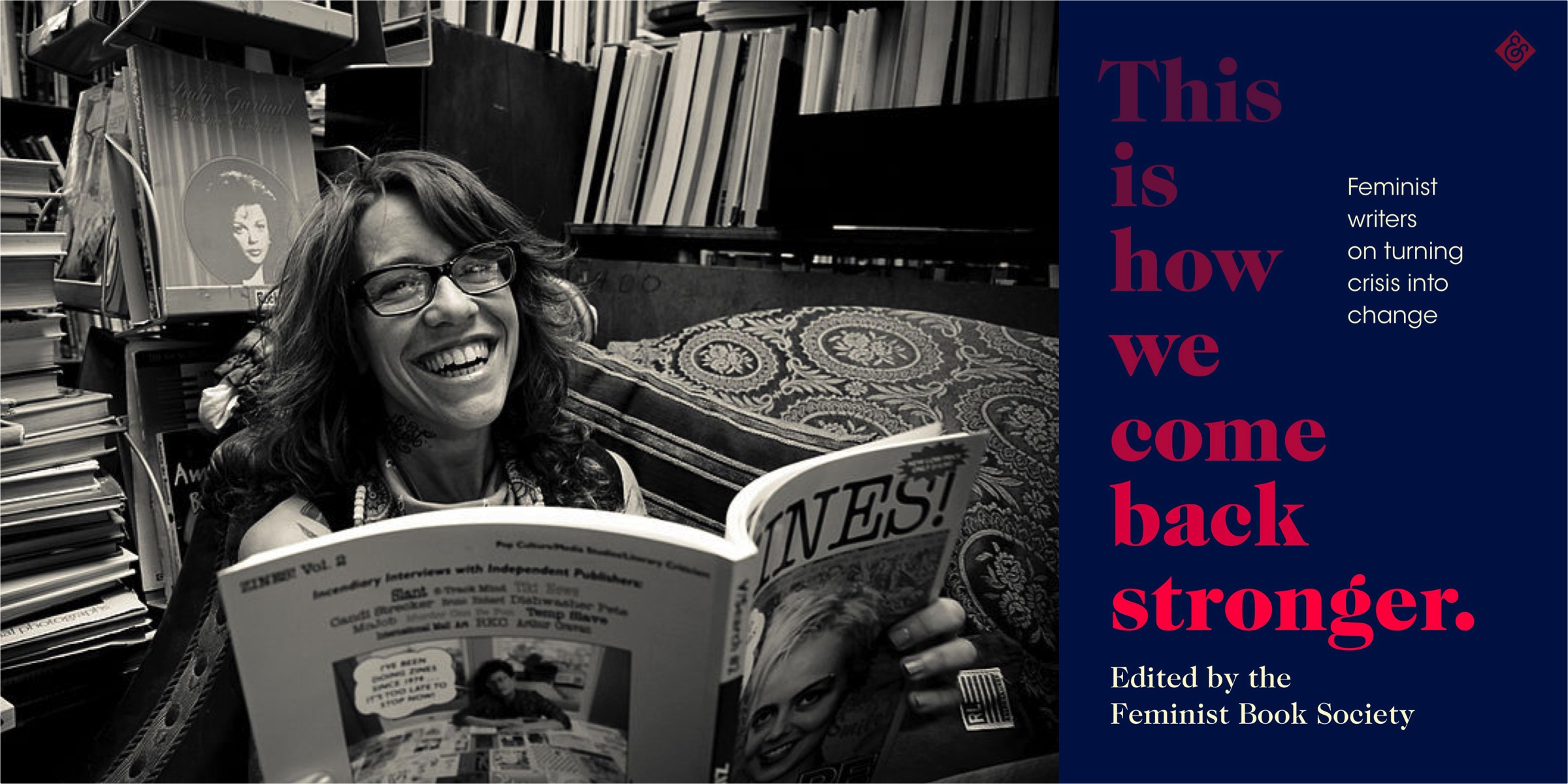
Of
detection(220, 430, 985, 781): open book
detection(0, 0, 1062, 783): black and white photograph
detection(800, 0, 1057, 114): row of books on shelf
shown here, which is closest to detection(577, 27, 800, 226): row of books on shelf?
detection(0, 0, 1062, 783): black and white photograph

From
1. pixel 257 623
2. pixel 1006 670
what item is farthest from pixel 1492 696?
pixel 257 623

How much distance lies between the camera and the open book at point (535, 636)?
520 millimetres

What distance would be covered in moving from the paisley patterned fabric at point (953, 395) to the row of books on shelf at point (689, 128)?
2.32ft

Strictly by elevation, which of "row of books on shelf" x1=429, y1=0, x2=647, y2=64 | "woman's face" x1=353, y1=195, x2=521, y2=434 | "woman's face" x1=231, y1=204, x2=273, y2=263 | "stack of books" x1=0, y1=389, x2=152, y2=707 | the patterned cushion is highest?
"row of books on shelf" x1=429, y1=0, x2=647, y2=64

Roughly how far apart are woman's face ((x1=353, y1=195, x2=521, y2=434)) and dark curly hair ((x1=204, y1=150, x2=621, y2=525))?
2cm

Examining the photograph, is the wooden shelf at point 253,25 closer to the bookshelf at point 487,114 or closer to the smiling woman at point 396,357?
the bookshelf at point 487,114

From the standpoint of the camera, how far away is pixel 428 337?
0.92 meters

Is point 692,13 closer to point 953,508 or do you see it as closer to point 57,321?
point 57,321

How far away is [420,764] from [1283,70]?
862 millimetres

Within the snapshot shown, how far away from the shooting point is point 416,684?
56 cm

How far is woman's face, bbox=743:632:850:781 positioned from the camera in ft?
2.24

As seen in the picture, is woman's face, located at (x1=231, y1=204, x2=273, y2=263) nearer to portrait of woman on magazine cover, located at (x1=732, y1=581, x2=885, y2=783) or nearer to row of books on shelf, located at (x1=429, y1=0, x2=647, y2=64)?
row of books on shelf, located at (x1=429, y1=0, x2=647, y2=64)

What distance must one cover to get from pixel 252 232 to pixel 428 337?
788 mm

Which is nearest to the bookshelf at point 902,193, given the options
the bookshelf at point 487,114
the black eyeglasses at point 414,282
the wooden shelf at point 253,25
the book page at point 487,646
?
the bookshelf at point 487,114
